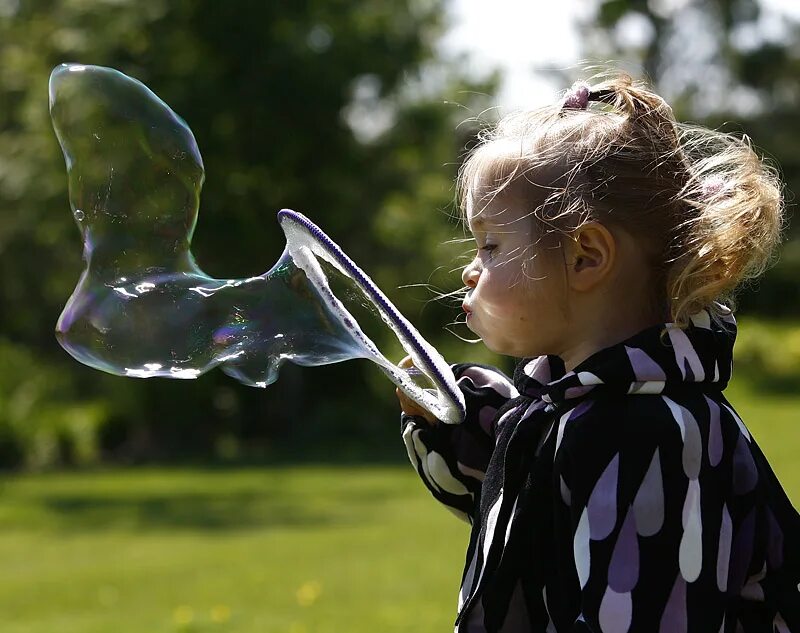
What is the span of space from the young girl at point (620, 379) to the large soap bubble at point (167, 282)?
0.24m

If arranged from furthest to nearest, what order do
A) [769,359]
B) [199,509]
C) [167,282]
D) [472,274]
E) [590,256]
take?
[769,359], [199,509], [167,282], [472,274], [590,256]

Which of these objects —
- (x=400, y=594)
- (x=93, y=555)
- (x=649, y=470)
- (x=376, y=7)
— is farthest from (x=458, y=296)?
(x=376, y=7)

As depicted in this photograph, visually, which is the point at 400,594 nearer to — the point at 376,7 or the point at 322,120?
the point at 322,120

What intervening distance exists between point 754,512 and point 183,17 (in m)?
17.3

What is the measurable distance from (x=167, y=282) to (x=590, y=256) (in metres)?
1.12

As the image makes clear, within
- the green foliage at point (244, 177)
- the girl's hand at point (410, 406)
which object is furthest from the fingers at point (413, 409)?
the green foliage at point (244, 177)

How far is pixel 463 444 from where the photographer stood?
2.15 metres

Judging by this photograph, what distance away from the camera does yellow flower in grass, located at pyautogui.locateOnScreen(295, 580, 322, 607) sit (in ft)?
20.8

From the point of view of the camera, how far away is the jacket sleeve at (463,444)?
2145mm

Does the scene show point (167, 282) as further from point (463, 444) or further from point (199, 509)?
point (199, 509)

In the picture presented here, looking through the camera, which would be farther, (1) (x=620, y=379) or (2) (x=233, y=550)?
(2) (x=233, y=550)

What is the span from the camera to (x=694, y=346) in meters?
1.72

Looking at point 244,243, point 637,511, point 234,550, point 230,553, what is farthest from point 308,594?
point 244,243

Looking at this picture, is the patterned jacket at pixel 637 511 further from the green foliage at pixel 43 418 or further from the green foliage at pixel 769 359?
the green foliage at pixel 769 359
